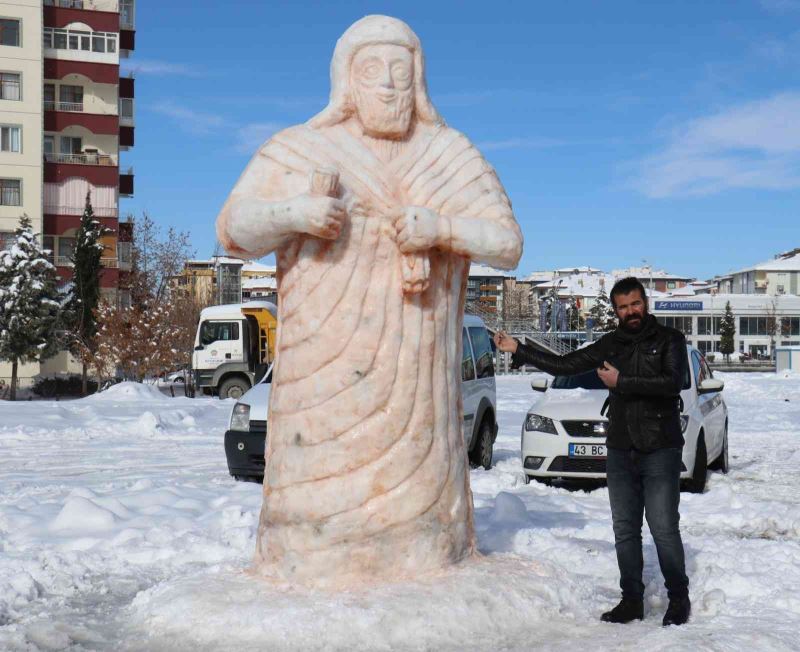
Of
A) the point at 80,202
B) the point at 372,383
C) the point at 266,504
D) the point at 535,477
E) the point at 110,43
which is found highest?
the point at 110,43

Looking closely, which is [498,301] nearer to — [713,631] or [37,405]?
[37,405]

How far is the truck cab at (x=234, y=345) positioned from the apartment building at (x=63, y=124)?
18.2m

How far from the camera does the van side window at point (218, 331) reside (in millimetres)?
25547

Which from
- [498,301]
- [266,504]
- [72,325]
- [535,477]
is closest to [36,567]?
[266,504]

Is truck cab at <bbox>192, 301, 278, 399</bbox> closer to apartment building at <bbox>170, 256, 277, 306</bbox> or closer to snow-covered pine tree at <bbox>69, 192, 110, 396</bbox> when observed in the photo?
apartment building at <bbox>170, 256, 277, 306</bbox>

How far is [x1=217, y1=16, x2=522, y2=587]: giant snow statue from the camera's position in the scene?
4656 millimetres

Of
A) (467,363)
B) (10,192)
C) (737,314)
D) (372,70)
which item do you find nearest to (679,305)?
(737,314)

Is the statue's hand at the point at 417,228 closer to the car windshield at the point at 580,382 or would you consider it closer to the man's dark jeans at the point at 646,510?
the man's dark jeans at the point at 646,510

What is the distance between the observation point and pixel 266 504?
489cm

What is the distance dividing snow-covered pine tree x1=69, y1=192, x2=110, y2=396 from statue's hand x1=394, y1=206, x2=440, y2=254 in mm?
32770

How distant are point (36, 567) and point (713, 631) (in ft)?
12.7

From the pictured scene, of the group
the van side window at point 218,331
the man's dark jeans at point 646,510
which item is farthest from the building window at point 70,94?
the man's dark jeans at point 646,510

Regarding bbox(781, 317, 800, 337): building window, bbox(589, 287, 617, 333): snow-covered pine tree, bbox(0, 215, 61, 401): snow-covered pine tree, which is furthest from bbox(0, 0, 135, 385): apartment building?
bbox(781, 317, 800, 337): building window

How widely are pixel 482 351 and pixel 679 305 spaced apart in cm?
7841
